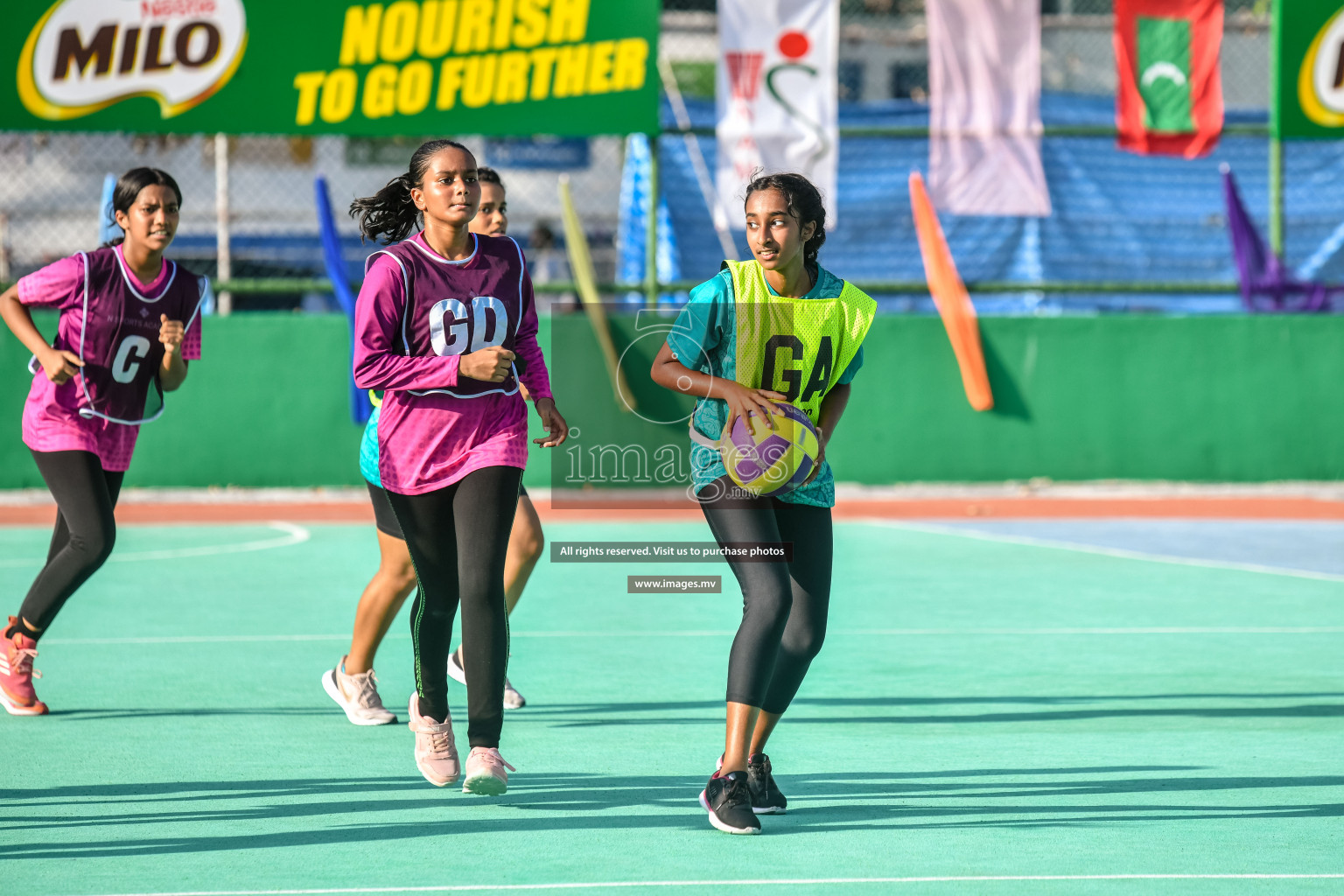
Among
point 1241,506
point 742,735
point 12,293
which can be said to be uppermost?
point 12,293

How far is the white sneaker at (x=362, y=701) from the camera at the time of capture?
22.9 feet

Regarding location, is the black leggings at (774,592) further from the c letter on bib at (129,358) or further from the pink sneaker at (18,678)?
the pink sneaker at (18,678)

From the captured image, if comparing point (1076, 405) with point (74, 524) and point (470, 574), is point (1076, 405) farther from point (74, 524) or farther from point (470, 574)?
point (470, 574)

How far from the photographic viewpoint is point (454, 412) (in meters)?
5.62

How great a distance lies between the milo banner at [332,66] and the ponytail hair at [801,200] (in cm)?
1025

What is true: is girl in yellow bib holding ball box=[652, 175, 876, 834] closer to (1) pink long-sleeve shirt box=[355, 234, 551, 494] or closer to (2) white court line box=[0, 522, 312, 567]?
(1) pink long-sleeve shirt box=[355, 234, 551, 494]

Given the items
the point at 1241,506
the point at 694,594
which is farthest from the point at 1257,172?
the point at 694,594

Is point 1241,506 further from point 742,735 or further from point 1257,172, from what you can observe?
point 742,735

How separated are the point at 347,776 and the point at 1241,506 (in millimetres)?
11475

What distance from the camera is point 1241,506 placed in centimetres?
1584

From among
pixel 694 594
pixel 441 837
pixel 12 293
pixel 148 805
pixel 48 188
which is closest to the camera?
pixel 441 837

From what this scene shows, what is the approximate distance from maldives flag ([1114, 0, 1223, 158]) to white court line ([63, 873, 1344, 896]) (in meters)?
12.6

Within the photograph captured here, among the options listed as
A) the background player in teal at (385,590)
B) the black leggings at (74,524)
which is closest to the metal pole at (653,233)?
the background player in teal at (385,590)

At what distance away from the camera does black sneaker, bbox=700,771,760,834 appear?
17.4ft
